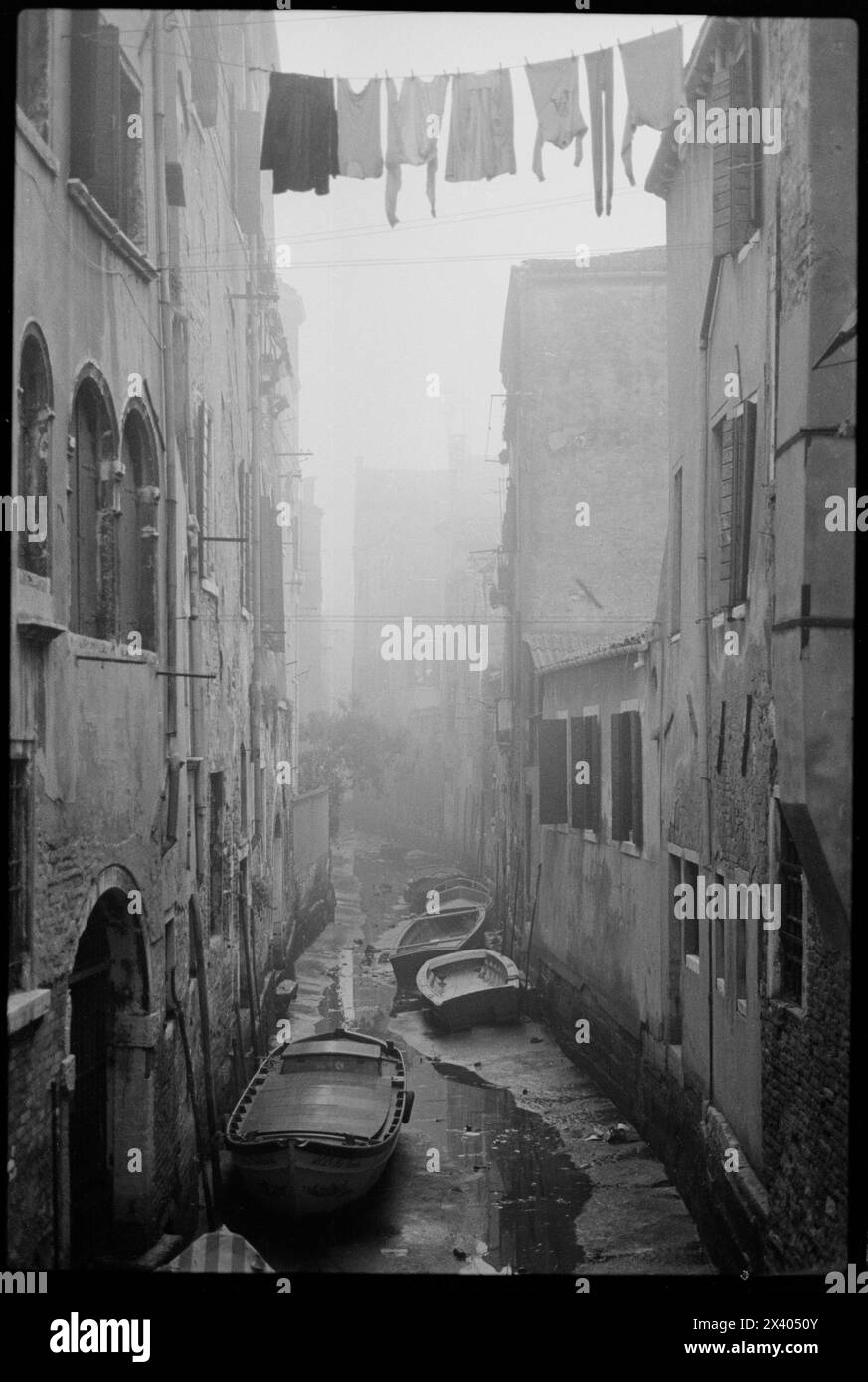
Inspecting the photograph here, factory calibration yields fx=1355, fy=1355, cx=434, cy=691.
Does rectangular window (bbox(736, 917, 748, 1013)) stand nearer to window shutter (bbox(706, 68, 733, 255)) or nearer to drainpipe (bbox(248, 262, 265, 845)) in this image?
window shutter (bbox(706, 68, 733, 255))

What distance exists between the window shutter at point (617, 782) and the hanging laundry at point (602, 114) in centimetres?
595

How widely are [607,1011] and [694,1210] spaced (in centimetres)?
433

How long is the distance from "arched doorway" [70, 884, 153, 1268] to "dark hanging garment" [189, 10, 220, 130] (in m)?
6.17

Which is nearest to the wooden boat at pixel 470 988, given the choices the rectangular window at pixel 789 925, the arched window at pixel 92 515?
the rectangular window at pixel 789 925

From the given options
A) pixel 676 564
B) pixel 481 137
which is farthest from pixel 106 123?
pixel 676 564

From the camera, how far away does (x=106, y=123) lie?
25.0 feet

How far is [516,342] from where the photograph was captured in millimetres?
20859

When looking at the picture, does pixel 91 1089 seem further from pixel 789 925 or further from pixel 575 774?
pixel 575 774

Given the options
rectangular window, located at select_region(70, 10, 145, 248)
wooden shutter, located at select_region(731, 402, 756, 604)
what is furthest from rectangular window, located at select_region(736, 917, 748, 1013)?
rectangular window, located at select_region(70, 10, 145, 248)

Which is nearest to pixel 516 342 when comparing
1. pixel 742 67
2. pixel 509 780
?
pixel 509 780

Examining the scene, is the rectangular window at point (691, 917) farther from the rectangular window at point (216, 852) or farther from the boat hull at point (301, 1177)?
the rectangular window at point (216, 852)

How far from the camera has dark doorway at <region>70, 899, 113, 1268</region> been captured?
7.74 m

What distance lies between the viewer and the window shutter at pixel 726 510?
8.74 m

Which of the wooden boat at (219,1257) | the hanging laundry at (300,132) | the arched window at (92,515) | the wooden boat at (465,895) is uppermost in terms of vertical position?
the hanging laundry at (300,132)
